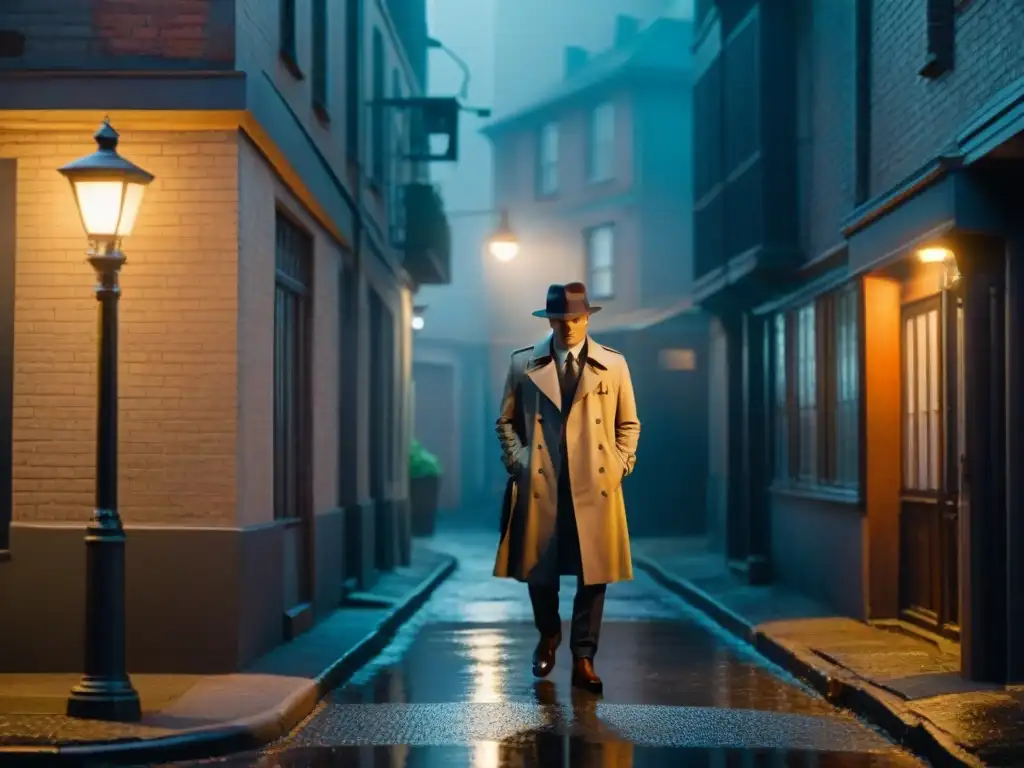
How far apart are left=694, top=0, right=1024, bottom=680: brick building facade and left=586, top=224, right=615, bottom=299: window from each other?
12.6m

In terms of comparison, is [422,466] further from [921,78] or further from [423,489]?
[921,78]

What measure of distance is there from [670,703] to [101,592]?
3.07 metres

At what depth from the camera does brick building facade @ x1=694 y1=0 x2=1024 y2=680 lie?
29.6ft

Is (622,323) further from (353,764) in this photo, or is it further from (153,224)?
(353,764)

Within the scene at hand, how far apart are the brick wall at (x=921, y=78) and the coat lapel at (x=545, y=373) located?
2.97 m

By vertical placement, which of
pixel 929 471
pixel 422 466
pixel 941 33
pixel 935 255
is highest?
pixel 941 33

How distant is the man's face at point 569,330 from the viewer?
29.6 ft

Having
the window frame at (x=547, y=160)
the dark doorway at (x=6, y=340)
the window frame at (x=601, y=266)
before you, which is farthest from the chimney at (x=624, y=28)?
the dark doorway at (x=6, y=340)

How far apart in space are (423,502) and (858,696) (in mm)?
19048

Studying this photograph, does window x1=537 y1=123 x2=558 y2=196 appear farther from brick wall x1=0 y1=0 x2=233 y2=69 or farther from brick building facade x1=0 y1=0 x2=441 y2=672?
brick wall x1=0 y1=0 x2=233 y2=69

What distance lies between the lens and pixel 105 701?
25.8ft

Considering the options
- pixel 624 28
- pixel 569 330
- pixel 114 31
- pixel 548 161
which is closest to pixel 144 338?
pixel 114 31

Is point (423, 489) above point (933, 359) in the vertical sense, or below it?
below

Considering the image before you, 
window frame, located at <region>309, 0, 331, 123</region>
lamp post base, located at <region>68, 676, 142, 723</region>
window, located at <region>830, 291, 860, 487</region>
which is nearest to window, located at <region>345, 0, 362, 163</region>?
window frame, located at <region>309, 0, 331, 123</region>
